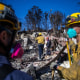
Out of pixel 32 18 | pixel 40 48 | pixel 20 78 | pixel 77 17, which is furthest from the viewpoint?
pixel 32 18

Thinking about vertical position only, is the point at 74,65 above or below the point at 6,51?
below

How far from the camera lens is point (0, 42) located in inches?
34.4

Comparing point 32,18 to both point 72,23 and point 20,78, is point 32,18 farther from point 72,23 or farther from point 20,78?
point 20,78

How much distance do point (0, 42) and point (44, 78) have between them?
3.43 meters

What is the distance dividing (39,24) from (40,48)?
29759mm

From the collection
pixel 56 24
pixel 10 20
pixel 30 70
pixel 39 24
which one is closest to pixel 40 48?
pixel 30 70

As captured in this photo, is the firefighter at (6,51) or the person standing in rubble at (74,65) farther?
the person standing in rubble at (74,65)

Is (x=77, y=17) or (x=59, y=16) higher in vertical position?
(x=59, y=16)

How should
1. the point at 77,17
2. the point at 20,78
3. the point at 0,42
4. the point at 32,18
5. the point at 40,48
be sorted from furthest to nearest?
the point at 32,18 → the point at 40,48 → the point at 77,17 → the point at 0,42 → the point at 20,78

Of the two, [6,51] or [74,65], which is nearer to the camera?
[6,51]

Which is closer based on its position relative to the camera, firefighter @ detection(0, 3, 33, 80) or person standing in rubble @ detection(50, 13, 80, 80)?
firefighter @ detection(0, 3, 33, 80)

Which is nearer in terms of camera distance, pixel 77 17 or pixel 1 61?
pixel 1 61

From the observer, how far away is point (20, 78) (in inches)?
27.7

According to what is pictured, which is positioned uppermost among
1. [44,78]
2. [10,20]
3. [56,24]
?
[56,24]
